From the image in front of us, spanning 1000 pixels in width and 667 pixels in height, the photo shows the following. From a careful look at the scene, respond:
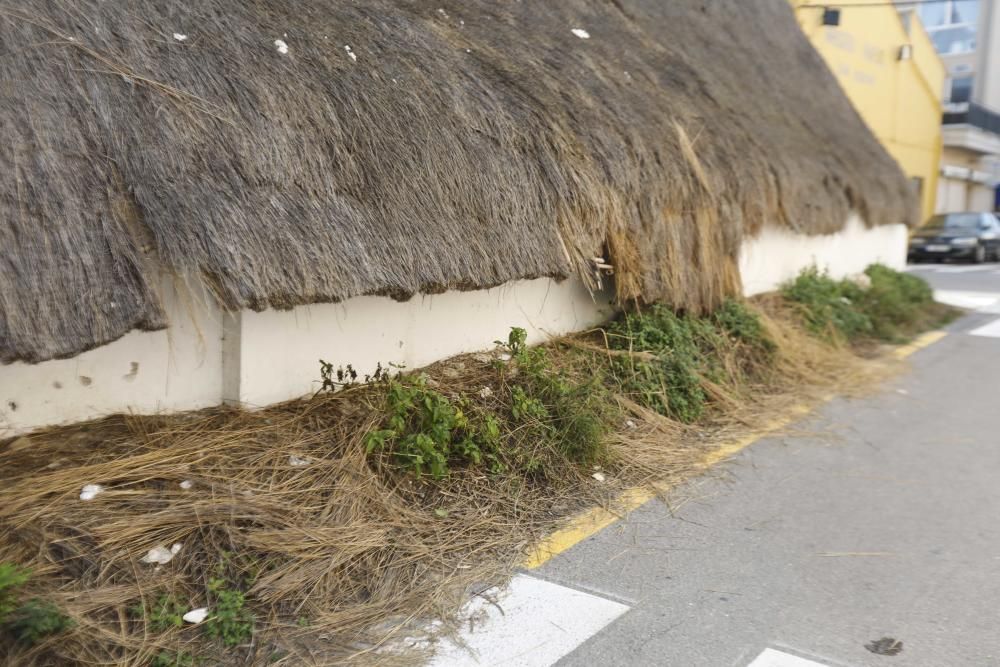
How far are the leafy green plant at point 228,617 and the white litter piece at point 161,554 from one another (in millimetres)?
215

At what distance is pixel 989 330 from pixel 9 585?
40.0ft

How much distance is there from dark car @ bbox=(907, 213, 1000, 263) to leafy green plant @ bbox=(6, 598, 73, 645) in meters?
23.8

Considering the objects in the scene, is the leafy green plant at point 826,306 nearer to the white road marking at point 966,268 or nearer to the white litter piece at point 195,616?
the white litter piece at point 195,616

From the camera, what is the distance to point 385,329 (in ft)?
17.4

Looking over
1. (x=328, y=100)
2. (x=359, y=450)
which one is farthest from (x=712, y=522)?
(x=328, y=100)

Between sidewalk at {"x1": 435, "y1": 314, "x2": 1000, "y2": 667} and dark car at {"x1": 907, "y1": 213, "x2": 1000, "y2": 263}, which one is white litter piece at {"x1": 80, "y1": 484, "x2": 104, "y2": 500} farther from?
dark car at {"x1": 907, "y1": 213, "x2": 1000, "y2": 263}

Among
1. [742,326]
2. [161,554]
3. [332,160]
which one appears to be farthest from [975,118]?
[161,554]

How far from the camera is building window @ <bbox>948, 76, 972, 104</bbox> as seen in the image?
113 feet

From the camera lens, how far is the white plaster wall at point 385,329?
15.2 feet

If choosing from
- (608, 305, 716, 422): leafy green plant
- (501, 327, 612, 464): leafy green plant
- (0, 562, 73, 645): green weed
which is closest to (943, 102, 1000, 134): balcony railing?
(608, 305, 716, 422): leafy green plant

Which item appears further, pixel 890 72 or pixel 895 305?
pixel 890 72

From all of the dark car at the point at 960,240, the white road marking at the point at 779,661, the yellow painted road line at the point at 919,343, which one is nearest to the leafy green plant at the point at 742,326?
the yellow painted road line at the point at 919,343

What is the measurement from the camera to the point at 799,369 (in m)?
7.89

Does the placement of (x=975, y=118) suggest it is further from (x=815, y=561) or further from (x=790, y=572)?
(x=790, y=572)
